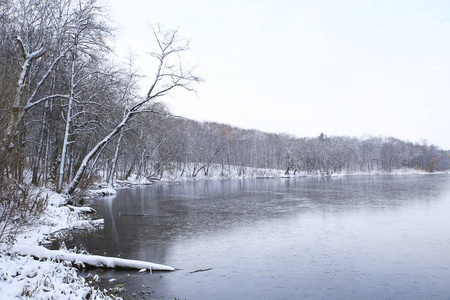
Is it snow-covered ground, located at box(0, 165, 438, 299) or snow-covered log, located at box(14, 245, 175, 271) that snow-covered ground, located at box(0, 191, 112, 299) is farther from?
snow-covered log, located at box(14, 245, 175, 271)

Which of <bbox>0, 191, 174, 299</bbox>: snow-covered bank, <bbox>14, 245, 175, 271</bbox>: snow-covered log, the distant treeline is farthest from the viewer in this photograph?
the distant treeline

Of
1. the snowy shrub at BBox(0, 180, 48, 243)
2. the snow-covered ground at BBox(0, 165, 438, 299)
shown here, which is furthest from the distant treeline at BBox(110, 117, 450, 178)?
the snowy shrub at BBox(0, 180, 48, 243)

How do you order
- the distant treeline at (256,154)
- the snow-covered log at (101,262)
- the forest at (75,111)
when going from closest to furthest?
the snow-covered log at (101,262), the forest at (75,111), the distant treeline at (256,154)

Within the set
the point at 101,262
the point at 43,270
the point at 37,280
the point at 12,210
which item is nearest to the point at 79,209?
the point at 12,210

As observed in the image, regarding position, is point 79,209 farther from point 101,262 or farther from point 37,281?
point 37,281

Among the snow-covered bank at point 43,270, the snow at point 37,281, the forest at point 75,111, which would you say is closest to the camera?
the snow at point 37,281

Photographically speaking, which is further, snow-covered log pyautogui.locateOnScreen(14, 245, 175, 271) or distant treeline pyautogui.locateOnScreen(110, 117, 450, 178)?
distant treeline pyautogui.locateOnScreen(110, 117, 450, 178)

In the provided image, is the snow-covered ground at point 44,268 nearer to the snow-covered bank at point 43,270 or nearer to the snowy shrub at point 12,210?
the snow-covered bank at point 43,270

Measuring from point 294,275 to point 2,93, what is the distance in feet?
29.6

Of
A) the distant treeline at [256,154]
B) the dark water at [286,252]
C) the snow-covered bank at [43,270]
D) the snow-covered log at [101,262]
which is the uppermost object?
the distant treeline at [256,154]

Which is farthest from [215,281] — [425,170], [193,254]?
[425,170]

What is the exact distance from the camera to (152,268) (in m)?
7.96

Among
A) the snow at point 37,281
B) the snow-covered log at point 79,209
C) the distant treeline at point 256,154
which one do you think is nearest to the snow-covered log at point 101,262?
the snow at point 37,281

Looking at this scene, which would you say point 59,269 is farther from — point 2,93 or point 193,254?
point 2,93
